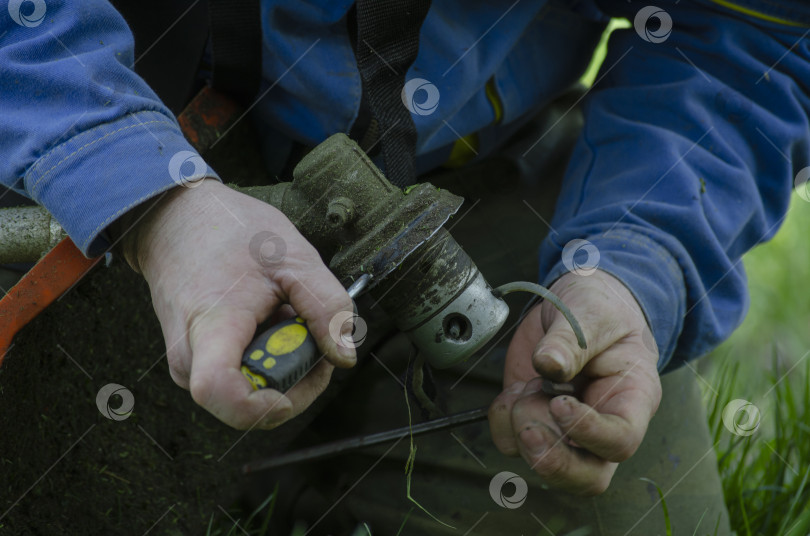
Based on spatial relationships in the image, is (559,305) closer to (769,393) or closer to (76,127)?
(76,127)

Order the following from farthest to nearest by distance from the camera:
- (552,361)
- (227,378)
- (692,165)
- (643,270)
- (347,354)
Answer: (692,165) → (643,270) → (552,361) → (347,354) → (227,378)

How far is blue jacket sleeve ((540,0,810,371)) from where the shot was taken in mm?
1439

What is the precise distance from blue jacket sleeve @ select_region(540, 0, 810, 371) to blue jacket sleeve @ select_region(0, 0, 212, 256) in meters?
0.78

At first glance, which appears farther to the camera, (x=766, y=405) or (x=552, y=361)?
(x=766, y=405)

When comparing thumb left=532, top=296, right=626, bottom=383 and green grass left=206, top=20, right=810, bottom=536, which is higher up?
thumb left=532, top=296, right=626, bottom=383

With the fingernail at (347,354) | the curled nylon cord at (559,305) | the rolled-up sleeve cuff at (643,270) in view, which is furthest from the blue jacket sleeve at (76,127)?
the rolled-up sleeve cuff at (643,270)

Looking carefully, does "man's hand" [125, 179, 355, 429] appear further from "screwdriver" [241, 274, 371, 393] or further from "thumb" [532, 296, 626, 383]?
"thumb" [532, 296, 626, 383]

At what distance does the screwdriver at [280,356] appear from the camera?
2.90 ft

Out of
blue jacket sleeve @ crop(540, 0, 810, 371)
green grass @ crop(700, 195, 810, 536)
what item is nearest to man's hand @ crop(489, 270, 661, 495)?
blue jacket sleeve @ crop(540, 0, 810, 371)

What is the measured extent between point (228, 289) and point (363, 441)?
2.06 ft

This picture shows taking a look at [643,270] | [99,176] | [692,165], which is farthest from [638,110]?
[99,176]

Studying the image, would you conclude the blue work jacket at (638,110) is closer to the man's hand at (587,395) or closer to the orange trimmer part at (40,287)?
the man's hand at (587,395)

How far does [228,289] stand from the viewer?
930mm

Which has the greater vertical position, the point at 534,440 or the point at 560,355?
the point at 560,355
